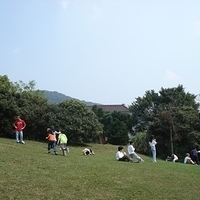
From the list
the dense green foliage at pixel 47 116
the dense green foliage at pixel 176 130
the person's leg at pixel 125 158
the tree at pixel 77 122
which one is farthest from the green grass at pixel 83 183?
the dense green foliage at pixel 176 130

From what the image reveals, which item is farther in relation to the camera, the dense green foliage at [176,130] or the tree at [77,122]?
the dense green foliage at [176,130]

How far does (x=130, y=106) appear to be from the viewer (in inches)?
2872

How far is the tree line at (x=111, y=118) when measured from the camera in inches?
1436

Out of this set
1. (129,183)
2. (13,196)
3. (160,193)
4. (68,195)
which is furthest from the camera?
(129,183)

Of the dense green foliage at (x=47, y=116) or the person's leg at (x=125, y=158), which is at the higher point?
the dense green foliage at (x=47, y=116)

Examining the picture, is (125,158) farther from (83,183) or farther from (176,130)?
(176,130)

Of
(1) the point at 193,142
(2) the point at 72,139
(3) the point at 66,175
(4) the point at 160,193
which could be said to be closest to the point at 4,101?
(2) the point at 72,139

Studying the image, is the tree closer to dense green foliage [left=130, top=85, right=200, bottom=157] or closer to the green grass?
dense green foliage [left=130, top=85, right=200, bottom=157]

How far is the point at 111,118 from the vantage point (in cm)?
6950

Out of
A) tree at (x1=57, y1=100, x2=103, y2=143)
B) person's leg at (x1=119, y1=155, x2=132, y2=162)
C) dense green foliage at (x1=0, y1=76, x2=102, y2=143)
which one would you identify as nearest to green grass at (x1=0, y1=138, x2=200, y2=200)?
person's leg at (x1=119, y1=155, x2=132, y2=162)

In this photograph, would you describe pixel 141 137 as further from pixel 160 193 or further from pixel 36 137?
pixel 160 193

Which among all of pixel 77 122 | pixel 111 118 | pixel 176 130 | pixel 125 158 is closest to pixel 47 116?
pixel 77 122

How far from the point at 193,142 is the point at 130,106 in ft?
85.7

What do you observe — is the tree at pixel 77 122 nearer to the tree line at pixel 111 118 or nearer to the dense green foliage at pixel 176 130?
the tree line at pixel 111 118
